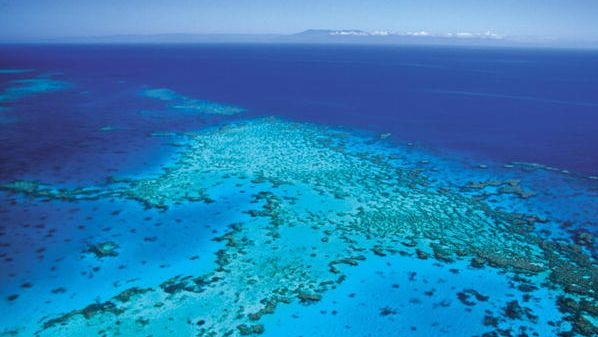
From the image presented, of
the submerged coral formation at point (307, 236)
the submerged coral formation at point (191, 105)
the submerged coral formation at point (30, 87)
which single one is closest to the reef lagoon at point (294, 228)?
the submerged coral formation at point (307, 236)

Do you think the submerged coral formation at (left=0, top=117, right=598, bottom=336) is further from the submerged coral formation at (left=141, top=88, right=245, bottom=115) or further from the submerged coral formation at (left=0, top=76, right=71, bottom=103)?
the submerged coral formation at (left=0, top=76, right=71, bottom=103)

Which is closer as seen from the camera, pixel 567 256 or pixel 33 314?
pixel 33 314

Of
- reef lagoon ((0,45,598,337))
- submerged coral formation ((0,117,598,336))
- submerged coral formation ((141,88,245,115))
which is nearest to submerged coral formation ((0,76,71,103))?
submerged coral formation ((141,88,245,115))

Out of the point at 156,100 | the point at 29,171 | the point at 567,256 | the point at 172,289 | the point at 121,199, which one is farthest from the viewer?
the point at 156,100

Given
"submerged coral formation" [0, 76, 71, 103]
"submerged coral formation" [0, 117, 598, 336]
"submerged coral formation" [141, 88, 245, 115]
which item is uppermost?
"submerged coral formation" [0, 76, 71, 103]

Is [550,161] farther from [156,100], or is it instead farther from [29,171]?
[156,100]

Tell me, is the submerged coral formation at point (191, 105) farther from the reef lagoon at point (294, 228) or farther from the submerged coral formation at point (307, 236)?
the submerged coral formation at point (307, 236)

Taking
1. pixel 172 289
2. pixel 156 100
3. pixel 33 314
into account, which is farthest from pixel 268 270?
pixel 156 100

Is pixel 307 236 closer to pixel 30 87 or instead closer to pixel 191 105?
pixel 191 105
